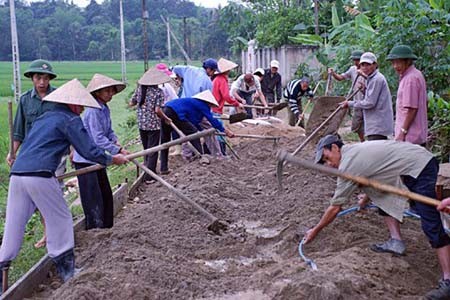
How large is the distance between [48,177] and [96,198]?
49.9 inches

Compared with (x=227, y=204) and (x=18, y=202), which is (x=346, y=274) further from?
(x=227, y=204)

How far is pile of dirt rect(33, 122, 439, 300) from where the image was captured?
14.9 feet

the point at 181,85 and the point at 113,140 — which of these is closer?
the point at 113,140

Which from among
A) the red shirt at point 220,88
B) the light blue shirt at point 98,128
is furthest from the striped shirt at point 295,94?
the light blue shirt at point 98,128

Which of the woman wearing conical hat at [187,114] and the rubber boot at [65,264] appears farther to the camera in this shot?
the woman wearing conical hat at [187,114]

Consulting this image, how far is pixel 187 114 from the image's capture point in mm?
9062

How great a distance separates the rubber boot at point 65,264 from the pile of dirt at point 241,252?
0.41ft

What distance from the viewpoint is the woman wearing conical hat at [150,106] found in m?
8.73

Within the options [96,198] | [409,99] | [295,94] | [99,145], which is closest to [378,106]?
[409,99]

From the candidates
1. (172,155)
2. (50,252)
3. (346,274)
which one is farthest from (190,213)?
(172,155)

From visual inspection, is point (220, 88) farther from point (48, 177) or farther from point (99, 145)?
point (48, 177)

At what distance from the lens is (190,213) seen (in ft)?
23.1

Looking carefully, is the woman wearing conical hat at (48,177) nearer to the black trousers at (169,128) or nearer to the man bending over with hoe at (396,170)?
the man bending over with hoe at (396,170)

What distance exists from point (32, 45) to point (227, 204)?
157 ft
